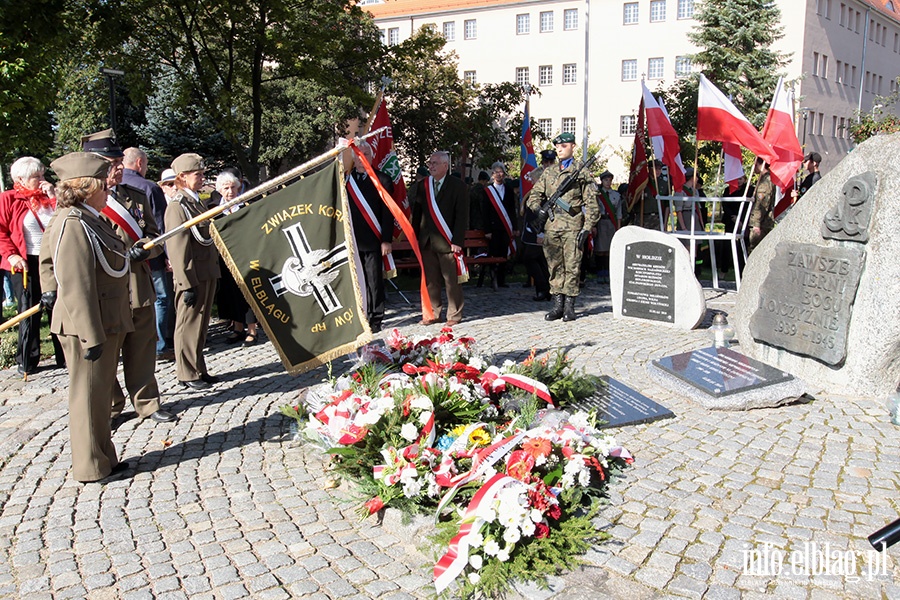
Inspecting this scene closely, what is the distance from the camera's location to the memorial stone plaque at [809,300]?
19.1 feet

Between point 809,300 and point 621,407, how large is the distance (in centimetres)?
194

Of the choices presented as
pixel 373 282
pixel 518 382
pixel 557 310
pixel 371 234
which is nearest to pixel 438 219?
pixel 371 234

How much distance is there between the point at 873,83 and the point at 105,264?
243 ft

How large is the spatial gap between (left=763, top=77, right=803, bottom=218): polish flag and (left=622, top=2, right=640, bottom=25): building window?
49.3m

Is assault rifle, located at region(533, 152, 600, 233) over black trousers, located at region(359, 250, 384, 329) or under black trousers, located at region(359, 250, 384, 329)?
over

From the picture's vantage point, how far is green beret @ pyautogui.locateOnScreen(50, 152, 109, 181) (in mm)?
4695

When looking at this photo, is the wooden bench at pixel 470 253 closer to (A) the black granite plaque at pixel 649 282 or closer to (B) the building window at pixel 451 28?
(A) the black granite plaque at pixel 649 282

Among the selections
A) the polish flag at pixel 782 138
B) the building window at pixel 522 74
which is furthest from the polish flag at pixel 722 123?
the building window at pixel 522 74

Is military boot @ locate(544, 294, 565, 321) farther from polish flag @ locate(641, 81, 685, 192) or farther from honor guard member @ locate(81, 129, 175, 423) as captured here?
honor guard member @ locate(81, 129, 175, 423)

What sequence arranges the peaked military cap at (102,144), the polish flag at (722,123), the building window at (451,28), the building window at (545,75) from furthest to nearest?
the building window at (451,28), the building window at (545,75), the polish flag at (722,123), the peaked military cap at (102,144)

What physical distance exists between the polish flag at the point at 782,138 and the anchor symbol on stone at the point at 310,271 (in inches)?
261

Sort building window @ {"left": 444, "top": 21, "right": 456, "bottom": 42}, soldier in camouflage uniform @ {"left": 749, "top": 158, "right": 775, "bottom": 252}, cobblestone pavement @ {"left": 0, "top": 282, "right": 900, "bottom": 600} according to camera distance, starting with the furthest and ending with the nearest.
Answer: building window @ {"left": 444, "top": 21, "right": 456, "bottom": 42}
soldier in camouflage uniform @ {"left": 749, "top": 158, "right": 775, "bottom": 252}
cobblestone pavement @ {"left": 0, "top": 282, "right": 900, "bottom": 600}

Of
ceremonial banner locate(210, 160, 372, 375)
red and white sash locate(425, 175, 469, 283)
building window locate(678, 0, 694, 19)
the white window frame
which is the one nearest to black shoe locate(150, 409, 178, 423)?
ceremonial banner locate(210, 160, 372, 375)

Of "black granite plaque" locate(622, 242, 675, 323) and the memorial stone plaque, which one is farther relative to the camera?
"black granite plaque" locate(622, 242, 675, 323)
